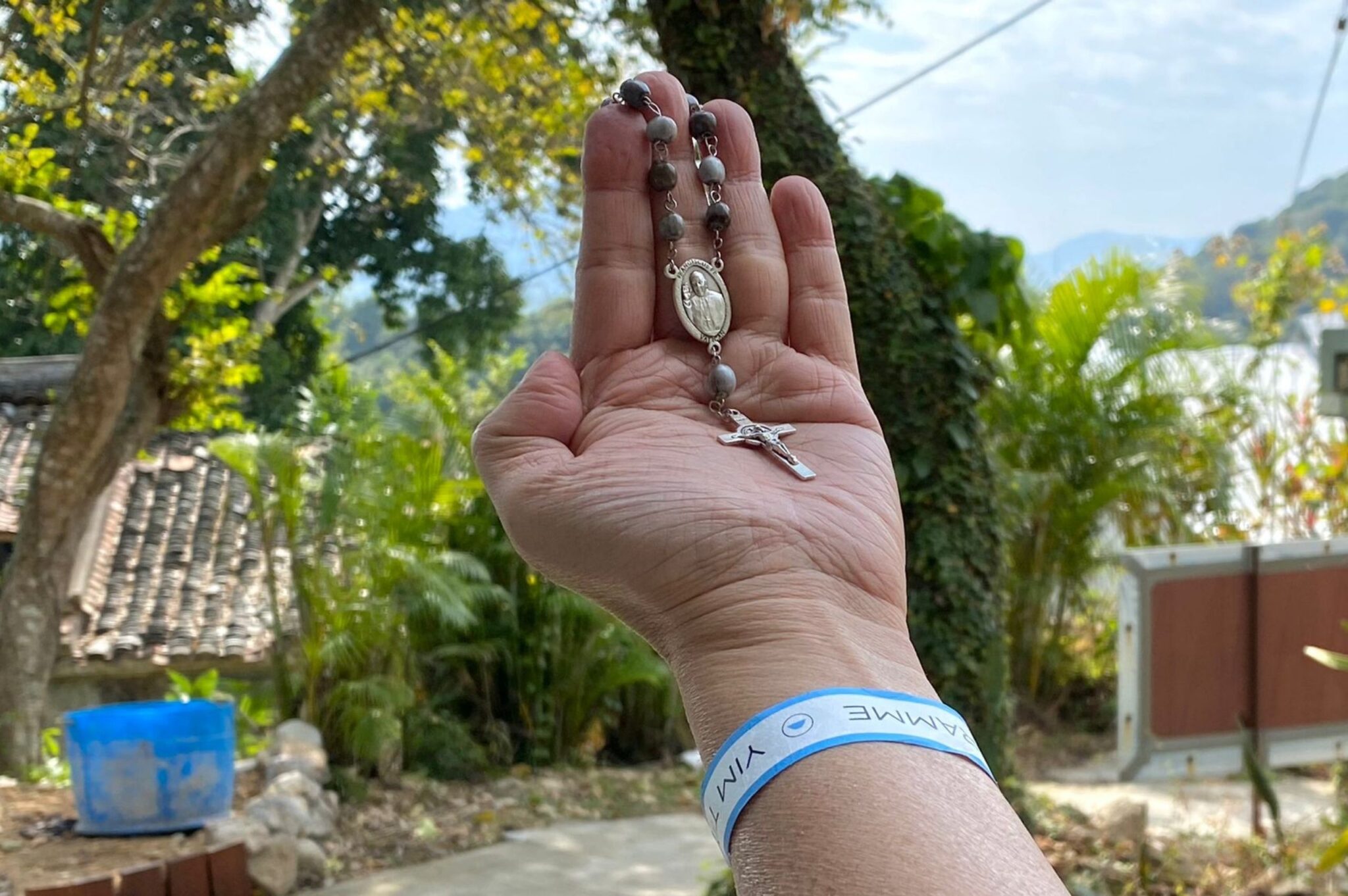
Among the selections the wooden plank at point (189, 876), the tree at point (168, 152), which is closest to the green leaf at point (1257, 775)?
the wooden plank at point (189, 876)

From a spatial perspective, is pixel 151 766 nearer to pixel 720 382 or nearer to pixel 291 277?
pixel 720 382

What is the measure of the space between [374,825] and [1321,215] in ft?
26.4

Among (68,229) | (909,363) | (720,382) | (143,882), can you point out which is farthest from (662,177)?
(68,229)

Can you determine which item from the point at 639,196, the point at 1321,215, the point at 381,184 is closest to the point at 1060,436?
the point at 1321,215

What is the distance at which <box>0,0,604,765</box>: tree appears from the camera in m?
5.67

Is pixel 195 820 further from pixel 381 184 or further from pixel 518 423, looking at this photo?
→ pixel 381 184

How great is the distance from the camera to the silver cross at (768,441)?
1.21 metres

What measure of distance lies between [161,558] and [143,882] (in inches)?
257

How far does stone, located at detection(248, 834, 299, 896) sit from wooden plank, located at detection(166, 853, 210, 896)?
23 centimetres

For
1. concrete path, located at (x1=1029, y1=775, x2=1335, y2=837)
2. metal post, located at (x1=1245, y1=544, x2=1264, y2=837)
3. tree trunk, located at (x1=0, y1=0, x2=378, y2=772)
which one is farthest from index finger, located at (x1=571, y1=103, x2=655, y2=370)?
concrete path, located at (x1=1029, y1=775, x2=1335, y2=837)

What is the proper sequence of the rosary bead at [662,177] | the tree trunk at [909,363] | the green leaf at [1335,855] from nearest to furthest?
the rosary bead at [662,177] → the green leaf at [1335,855] → the tree trunk at [909,363]

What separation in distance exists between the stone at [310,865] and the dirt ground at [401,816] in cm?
15

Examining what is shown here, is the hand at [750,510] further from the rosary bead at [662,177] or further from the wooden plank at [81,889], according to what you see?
the wooden plank at [81,889]

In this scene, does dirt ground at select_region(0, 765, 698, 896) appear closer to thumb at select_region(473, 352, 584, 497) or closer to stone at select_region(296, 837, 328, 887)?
stone at select_region(296, 837, 328, 887)
